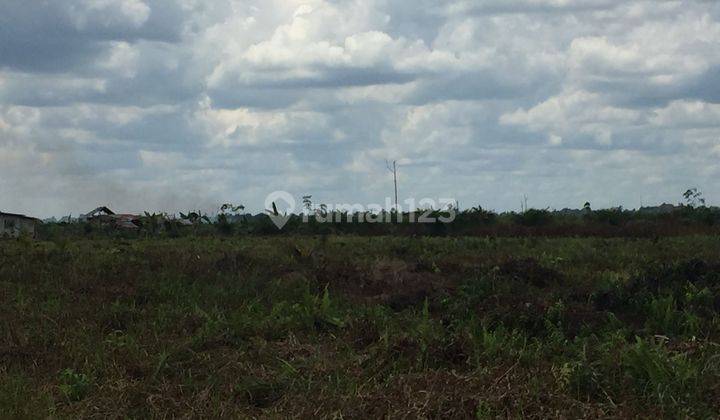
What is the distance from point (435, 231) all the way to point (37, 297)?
85.1 feet

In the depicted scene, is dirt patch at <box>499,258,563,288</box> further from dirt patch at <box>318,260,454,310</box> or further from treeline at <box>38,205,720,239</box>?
treeline at <box>38,205,720,239</box>

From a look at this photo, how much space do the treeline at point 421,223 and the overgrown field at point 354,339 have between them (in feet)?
68.3

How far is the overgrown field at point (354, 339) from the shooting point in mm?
6867

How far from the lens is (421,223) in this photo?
124 ft

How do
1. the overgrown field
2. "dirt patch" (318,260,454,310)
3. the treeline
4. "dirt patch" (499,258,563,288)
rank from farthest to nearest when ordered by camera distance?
1. the treeline
2. "dirt patch" (499,258,563,288)
3. "dirt patch" (318,260,454,310)
4. the overgrown field

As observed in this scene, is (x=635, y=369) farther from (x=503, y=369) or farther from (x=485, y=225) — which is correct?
(x=485, y=225)

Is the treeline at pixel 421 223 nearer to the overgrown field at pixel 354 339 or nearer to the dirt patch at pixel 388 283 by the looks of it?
the dirt patch at pixel 388 283

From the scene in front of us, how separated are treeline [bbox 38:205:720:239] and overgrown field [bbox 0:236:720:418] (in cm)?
2083

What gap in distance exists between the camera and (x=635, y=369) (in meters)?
7.09

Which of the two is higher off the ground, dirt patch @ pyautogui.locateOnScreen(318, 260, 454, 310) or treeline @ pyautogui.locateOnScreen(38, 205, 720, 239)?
treeline @ pyautogui.locateOnScreen(38, 205, 720, 239)

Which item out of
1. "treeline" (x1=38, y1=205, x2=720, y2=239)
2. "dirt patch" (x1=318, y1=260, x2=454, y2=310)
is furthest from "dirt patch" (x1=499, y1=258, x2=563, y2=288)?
"treeline" (x1=38, y1=205, x2=720, y2=239)

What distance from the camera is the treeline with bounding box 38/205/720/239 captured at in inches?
1382

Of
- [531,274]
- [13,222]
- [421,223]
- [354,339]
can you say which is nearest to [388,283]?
[531,274]

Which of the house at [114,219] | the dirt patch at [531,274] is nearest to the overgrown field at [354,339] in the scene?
the dirt patch at [531,274]
